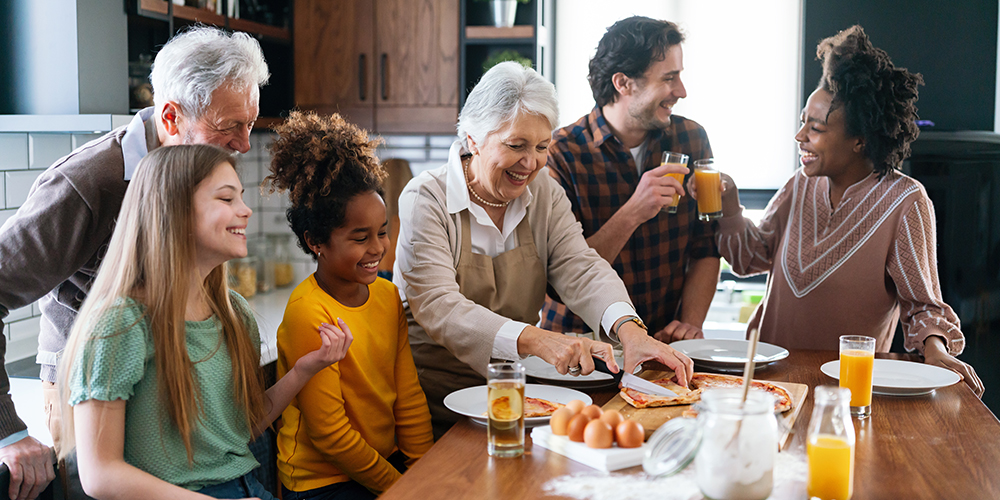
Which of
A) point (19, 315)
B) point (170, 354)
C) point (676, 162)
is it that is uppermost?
point (676, 162)

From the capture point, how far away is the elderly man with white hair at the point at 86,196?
1.48 metres

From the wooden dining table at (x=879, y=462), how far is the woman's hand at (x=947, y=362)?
0.20 meters

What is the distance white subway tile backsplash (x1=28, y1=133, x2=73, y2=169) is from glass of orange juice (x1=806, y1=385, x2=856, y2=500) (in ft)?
7.44

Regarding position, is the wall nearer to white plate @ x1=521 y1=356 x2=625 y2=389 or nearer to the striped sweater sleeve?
the striped sweater sleeve

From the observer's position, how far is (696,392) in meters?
1.52

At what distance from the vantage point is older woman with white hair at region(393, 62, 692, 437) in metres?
1.66

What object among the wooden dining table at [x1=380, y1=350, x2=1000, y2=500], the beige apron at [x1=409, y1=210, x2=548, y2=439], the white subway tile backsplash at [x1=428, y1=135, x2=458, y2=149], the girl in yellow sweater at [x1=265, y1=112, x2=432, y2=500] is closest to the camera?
the wooden dining table at [x1=380, y1=350, x2=1000, y2=500]

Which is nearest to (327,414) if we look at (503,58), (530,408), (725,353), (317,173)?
(530,408)

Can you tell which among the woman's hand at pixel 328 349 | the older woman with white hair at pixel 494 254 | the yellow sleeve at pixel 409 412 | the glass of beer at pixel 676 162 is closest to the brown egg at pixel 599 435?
the older woman with white hair at pixel 494 254

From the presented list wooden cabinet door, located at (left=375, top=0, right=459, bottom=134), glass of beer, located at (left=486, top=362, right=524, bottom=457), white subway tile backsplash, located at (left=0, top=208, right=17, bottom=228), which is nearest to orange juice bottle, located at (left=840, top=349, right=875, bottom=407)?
glass of beer, located at (left=486, top=362, right=524, bottom=457)

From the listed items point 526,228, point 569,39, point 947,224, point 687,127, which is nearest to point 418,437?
point 526,228

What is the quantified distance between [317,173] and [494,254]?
18.2 inches

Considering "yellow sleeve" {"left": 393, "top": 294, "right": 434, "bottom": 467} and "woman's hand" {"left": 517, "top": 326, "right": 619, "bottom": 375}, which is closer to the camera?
"woman's hand" {"left": 517, "top": 326, "right": 619, "bottom": 375}

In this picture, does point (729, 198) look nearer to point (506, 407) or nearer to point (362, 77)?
point (506, 407)
